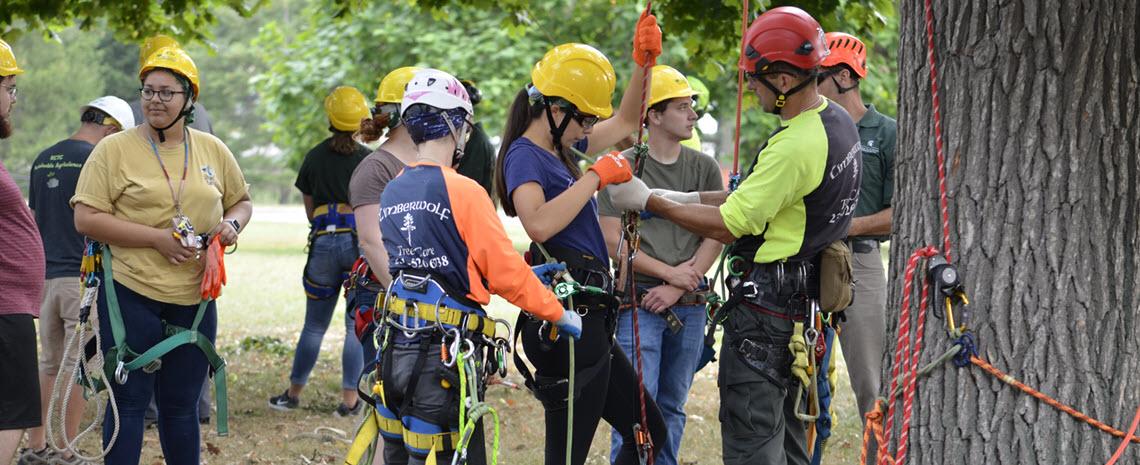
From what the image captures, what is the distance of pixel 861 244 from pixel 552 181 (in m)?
2.03

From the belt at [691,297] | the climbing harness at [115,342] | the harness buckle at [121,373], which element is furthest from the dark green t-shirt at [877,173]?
the harness buckle at [121,373]

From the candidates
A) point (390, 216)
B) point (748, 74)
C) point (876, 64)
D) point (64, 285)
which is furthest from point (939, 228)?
point (876, 64)

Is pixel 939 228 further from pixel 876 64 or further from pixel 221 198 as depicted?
pixel 876 64

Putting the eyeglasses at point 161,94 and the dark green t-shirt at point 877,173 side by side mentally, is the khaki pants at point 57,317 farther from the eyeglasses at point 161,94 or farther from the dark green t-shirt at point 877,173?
the dark green t-shirt at point 877,173

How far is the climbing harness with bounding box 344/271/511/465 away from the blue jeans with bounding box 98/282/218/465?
4.67 feet

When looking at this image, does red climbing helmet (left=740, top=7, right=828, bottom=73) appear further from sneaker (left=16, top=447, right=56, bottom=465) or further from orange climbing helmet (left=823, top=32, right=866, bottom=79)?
sneaker (left=16, top=447, right=56, bottom=465)

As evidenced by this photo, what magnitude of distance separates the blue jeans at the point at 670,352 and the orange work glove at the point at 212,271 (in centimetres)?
192

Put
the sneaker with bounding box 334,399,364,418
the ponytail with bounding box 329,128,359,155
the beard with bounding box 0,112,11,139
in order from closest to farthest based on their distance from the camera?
1. the beard with bounding box 0,112,11,139
2. the ponytail with bounding box 329,128,359,155
3. the sneaker with bounding box 334,399,364,418

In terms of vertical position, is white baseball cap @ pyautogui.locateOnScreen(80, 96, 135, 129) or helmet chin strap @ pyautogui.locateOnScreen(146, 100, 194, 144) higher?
white baseball cap @ pyautogui.locateOnScreen(80, 96, 135, 129)

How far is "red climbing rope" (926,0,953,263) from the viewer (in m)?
3.53

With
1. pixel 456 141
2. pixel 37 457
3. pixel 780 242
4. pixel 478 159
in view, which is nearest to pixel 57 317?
pixel 37 457

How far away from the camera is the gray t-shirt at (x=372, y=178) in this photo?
18.3ft

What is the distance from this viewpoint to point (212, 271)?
5051mm

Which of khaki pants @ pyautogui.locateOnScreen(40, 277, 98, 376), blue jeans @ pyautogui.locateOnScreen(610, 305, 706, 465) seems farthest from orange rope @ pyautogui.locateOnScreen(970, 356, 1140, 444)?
khaki pants @ pyautogui.locateOnScreen(40, 277, 98, 376)
